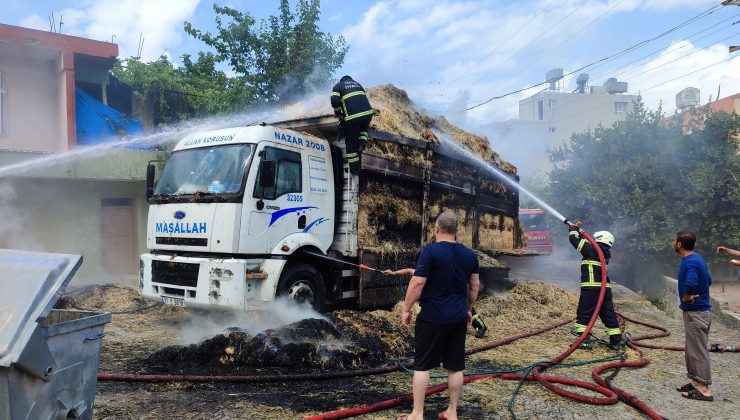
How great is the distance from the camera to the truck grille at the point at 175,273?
6.57 metres

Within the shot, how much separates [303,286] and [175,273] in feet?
5.46

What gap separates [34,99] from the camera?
1302cm

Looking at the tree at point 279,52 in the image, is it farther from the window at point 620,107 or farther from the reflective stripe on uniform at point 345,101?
the window at point 620,107

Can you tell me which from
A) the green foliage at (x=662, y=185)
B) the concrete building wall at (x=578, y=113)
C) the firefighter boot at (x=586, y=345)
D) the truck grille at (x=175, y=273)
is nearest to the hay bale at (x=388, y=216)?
the truck grille at (x=175, y=273)

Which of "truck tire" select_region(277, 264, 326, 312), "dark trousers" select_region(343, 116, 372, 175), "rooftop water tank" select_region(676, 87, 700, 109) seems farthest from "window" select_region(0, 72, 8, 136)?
"rooftop water tank" select_region(676, 87, 700, 109)

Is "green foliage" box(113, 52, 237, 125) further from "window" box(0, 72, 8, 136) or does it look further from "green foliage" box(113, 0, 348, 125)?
"window" box(0, 72, 8, 136)

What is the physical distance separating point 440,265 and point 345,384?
1878mm

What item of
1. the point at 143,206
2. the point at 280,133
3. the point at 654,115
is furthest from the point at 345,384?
the point at 654,115

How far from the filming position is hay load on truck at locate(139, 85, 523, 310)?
21.5 ft

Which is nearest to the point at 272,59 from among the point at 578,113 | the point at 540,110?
the point at 578,113

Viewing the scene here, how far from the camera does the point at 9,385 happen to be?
260 cm

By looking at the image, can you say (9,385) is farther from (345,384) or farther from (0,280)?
(345,384)

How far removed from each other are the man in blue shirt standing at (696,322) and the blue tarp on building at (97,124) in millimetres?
12544

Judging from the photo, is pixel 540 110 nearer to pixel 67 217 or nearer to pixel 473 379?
pixel 67 217
